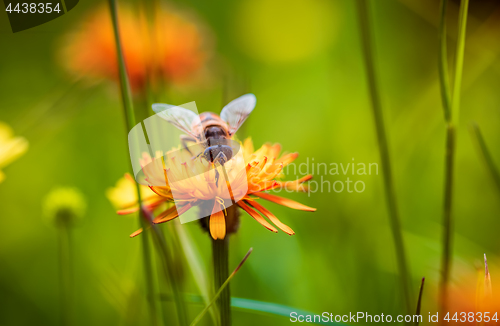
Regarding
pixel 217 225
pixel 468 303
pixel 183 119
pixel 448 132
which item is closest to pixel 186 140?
pixel 183 119

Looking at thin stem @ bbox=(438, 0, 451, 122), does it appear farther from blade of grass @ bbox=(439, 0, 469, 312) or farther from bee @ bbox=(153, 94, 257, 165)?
bee @ bbox=(153, 94, 257, 165)

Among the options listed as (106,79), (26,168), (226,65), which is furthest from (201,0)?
(26,168)

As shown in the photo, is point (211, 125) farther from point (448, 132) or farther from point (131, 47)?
point (131, 47)

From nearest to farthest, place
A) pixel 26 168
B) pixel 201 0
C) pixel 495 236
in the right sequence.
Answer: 1. pixel 495 236
2. pixel 26 168
3. pixel 201 0

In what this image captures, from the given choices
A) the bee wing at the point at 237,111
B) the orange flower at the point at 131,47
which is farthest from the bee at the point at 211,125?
the orange flower at the point at 131,47

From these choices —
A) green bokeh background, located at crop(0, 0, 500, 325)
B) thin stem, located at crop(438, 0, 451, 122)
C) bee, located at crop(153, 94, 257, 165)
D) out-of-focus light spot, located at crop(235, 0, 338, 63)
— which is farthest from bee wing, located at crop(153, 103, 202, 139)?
out-of-focus light spot, located at crop(235, 0, 338, 63)

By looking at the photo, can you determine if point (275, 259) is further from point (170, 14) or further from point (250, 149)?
point (170, 14)
